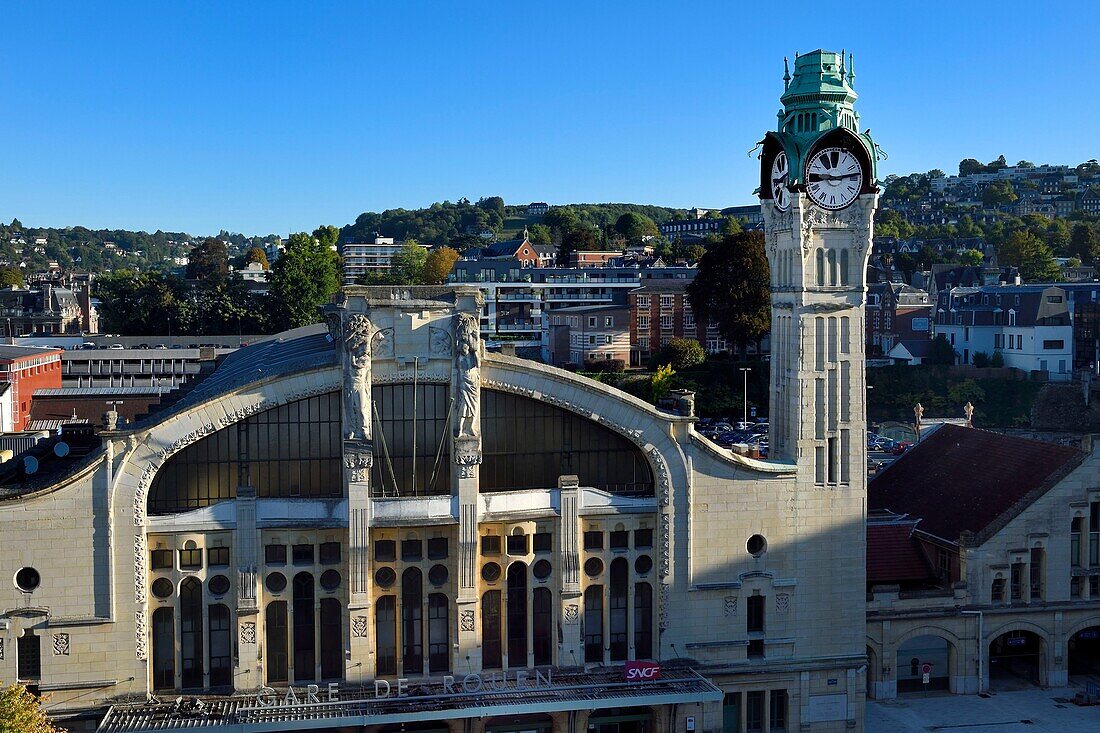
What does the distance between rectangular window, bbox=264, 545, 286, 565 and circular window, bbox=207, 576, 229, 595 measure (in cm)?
133

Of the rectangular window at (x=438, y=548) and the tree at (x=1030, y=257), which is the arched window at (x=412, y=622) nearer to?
the rectangular window at (x=438, y=548)

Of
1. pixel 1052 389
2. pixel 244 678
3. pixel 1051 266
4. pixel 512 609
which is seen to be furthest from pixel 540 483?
pixel 1051 266

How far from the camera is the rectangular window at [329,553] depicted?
35.8m

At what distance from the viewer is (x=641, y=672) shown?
3628cm

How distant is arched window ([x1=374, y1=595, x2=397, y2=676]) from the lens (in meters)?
36.4

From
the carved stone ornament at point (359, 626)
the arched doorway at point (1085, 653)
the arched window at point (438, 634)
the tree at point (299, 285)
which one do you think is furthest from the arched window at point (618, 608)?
the tree at point (299, 285)

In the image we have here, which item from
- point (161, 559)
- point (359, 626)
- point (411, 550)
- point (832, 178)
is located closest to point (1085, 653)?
point (832, 178)

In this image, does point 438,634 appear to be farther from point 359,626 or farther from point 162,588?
point 162,588

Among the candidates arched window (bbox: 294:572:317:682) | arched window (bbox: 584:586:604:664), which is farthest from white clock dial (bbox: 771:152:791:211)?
arched window (bbox: 294:572:317:682)

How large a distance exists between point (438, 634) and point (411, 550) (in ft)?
9.19

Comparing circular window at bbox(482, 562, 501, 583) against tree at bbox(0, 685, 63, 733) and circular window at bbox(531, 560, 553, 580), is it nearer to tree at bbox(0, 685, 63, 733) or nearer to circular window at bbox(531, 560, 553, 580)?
circular window at bbox(531, 560, 553, 580)

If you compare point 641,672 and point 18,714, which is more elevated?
point 18,714

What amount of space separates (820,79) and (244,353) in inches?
1238

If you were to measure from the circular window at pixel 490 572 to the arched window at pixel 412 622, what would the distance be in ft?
6.46
